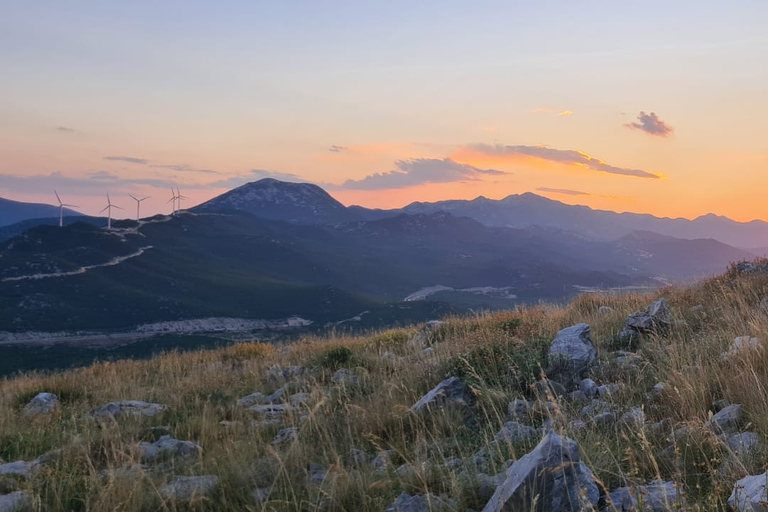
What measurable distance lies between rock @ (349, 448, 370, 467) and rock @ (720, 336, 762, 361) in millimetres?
4830

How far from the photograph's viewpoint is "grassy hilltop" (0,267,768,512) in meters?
5.19

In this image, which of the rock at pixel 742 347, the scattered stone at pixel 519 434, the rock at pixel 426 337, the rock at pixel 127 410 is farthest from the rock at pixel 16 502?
the rock at pixel 426 337

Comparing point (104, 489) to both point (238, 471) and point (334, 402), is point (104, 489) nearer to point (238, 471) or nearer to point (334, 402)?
point (238, 471)

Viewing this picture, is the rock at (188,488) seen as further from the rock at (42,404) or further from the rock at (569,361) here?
the rock at (42,404)

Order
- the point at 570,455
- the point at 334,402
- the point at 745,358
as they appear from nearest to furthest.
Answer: the point at 570,455, the point at 745,358, the point at 334,402

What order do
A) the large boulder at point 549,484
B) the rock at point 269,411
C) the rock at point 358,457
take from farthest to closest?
the rock at point 269,411 → the rock at point 358,457 → the large boulder at point 549,484

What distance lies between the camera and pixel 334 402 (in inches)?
366

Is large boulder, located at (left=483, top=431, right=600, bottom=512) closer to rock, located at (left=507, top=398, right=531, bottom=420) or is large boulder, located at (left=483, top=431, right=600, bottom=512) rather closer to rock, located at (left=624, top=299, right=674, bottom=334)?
rock, located at (left=507, top=398, right=531, bottom=420)

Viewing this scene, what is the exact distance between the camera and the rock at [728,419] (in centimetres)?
546

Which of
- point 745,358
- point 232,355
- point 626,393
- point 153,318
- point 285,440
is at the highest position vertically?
point 745,358

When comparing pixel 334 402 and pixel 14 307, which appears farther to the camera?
pixel 14 307

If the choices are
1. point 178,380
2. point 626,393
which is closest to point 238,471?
point 626,393

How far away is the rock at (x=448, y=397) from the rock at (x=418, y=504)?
2.48 metres

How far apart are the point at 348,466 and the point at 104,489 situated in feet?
8.45
